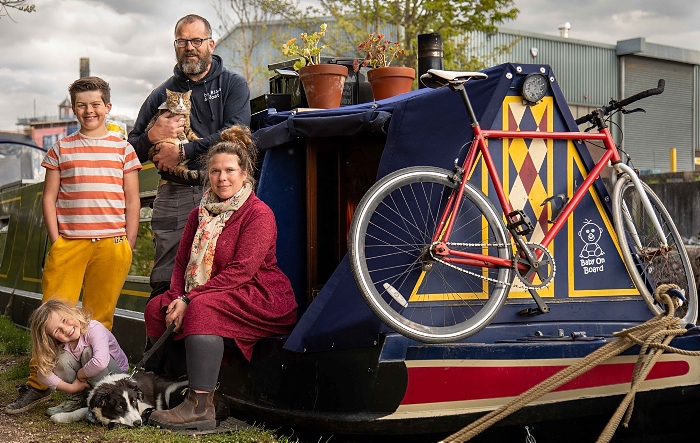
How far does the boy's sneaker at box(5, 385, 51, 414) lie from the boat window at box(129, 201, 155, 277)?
1907mm

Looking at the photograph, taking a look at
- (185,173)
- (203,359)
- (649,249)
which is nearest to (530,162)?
(649,249)

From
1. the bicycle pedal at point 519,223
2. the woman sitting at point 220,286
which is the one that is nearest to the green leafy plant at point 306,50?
the woman sitting at point 220,286

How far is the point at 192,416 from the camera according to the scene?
428 cm

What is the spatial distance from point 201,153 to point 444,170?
5.76 ft

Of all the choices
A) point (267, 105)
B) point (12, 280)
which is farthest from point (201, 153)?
point (12, 280)

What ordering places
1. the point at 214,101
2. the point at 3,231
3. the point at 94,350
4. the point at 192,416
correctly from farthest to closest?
the point at 3,231, the point at 214,101, the point at 94,350, the point at 192,416

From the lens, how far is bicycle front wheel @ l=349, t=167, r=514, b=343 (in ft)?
13.2

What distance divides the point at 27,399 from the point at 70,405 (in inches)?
12.4

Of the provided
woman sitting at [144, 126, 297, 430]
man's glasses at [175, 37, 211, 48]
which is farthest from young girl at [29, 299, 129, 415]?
man's glasses at [175, 37, 211, 48]

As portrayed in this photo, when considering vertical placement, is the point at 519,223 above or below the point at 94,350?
above

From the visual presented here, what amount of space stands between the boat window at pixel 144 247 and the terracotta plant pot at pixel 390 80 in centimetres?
261

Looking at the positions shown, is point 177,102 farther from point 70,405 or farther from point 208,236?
point 70,405

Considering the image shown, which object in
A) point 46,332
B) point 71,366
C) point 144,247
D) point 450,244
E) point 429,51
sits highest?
point 429,51

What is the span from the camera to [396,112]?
428 centimetres
